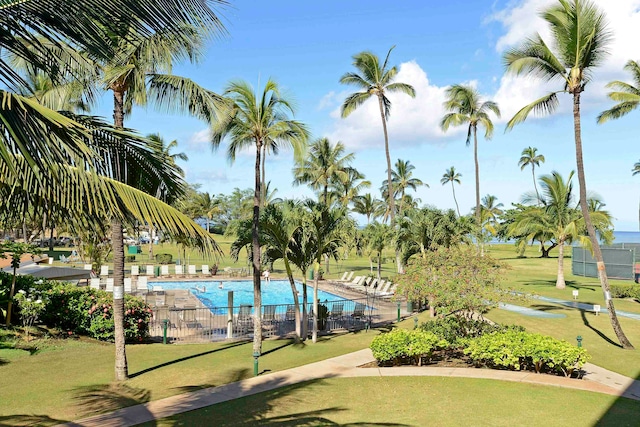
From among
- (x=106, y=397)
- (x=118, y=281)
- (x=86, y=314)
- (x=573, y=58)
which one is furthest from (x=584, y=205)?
(x=86, y=314)

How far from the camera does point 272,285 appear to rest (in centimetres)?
3928

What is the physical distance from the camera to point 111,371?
40.9 ft

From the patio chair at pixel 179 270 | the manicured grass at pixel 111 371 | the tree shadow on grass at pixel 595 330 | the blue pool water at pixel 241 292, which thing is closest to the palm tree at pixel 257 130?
the manicured grass at pixel 111 371

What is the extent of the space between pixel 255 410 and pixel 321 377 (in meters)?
2.93

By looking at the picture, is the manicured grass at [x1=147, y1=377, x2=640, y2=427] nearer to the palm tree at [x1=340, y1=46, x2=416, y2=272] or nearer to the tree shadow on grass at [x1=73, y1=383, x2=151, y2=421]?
the tree shadow on grass at [x1=73, y1=383, x2=151, y2=421]

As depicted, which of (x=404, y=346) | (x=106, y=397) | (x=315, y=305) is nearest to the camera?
(x=106, y=397)

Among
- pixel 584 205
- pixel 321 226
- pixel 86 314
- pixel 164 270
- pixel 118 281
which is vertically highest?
pixel 584 205

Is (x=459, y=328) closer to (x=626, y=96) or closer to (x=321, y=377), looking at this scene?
(x=321, y=377)

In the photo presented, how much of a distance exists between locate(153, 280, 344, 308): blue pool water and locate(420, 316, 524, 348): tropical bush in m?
17.0

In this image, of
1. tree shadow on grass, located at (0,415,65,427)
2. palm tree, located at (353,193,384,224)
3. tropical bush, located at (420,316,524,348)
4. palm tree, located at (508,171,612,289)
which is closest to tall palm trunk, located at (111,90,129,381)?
tree shadow on grass, located at (0,415,65,427)

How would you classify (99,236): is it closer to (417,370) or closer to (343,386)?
(343,386)

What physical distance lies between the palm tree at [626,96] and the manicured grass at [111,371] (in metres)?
13.3

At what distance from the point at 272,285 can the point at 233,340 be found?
21.4 m

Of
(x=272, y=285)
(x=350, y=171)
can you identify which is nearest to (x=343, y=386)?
(x=272, y=285)
